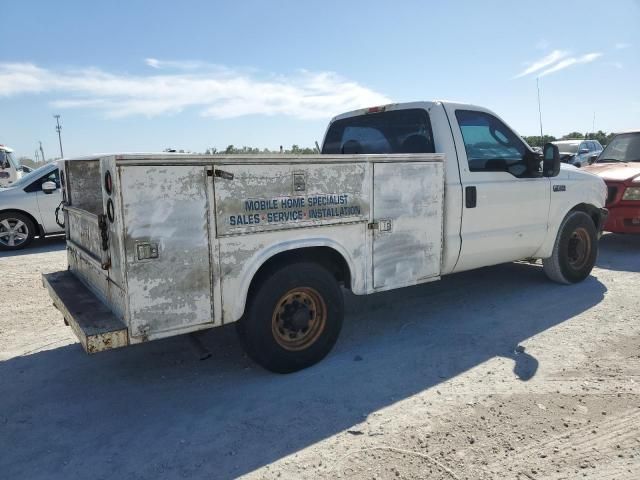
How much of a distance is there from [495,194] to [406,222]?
1241 mm

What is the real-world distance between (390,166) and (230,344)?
207 centimetres

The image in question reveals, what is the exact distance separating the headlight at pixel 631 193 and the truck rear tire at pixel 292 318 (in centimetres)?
625

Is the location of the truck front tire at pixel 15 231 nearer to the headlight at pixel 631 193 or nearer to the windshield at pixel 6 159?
the windshield at pixel 6 159

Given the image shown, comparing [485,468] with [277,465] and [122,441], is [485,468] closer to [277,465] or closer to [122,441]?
[277,465]

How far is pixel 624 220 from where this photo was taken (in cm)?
809

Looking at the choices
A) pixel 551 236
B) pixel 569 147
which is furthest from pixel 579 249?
pixel 569 147

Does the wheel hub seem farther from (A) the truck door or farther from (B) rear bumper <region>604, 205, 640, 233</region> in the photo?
(B) rear bumper <region>604, 205, 640, 233</region>

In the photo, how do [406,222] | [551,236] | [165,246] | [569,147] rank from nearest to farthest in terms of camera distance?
[165,246] < [406,222] < [551,236] < [569,147]

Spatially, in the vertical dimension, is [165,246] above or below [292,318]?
above

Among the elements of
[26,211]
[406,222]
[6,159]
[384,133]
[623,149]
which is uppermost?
[6,159]

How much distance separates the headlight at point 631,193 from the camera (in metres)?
7.99

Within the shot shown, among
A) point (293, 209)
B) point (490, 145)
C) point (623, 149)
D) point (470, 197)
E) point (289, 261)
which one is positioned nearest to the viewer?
point (293, 209)

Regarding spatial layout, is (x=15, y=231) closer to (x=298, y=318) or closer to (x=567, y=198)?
(x=298, y=318)

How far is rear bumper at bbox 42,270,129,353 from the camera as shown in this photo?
10.2 feet
